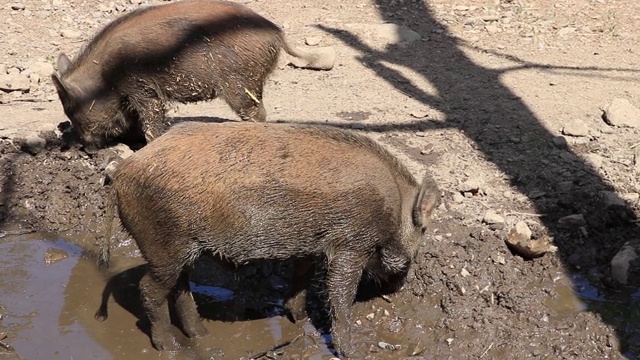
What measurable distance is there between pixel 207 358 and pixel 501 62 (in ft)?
14.9

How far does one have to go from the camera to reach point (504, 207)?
20.1ft

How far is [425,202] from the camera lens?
17.2ft

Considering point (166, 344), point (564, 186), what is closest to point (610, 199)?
point (564, 186)

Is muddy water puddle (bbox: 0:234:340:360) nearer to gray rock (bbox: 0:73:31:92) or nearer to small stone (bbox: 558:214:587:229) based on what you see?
small stone (bbox: 558:214:587:229)

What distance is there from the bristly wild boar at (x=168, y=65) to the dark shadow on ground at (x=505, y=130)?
3.95 feet

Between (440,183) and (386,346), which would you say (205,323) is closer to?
(386,346)

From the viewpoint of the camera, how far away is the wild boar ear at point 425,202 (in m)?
5.19

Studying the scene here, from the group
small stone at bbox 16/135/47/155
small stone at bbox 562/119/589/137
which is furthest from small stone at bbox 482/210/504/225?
small stone at bbox 16/135/47/155

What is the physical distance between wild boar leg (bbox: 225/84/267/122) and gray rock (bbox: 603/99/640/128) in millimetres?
2650

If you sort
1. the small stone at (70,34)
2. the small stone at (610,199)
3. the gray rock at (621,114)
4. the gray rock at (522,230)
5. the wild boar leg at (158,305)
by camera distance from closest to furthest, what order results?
the wild boar leg at (158,305)
the gray rock at (522,230)
the small stone at (610,199)
the gray rock at (621,114)
the small stone at (70,34)

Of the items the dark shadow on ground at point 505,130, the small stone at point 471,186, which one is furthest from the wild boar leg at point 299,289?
the dark shadow on ground at point 505,130

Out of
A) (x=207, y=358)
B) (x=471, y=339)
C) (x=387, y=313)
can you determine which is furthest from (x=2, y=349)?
(x=471, y=339)

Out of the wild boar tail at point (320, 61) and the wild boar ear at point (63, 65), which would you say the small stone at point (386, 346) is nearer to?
the wild boar ear at point (63, 65)

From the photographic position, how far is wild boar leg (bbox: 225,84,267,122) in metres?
6.87
